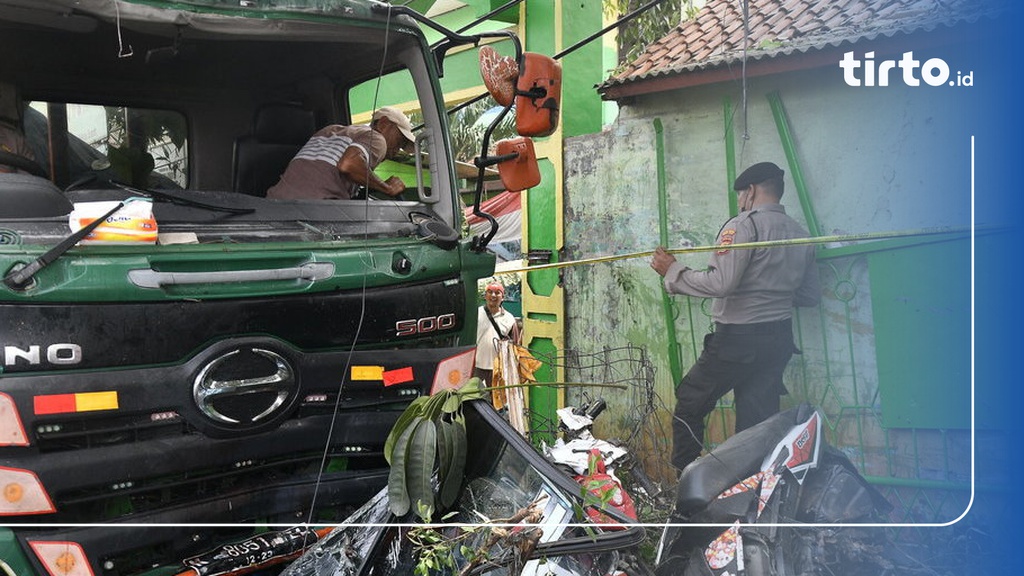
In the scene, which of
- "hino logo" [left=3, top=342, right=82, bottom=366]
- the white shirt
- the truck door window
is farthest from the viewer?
the white shirt

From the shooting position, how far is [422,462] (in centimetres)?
213

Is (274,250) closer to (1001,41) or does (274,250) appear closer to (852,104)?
(1001,41)

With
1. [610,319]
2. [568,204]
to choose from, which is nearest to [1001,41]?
[610,319]

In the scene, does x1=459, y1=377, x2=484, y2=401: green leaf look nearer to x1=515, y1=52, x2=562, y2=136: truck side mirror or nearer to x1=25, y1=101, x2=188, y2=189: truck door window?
x1=515, y1=52, x2=562, y2=136: truck side mirror

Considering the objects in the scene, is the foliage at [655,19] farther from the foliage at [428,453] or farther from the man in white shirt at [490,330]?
the foliage at [428,453]

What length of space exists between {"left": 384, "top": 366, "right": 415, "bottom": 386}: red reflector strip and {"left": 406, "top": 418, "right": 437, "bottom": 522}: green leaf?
1.68 ft

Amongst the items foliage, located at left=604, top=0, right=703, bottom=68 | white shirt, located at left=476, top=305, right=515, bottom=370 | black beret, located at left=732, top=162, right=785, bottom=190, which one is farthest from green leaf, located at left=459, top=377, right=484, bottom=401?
foliage, located at left=604, top=0, right=703, bottom=68

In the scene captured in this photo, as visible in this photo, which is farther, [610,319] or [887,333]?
[610,319]

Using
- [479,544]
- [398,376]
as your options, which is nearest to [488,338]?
[398,376]

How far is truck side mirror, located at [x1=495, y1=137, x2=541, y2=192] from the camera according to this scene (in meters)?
3.14

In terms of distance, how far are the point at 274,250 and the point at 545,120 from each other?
3.73 feet

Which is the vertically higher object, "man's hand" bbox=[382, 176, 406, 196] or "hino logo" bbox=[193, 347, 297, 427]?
"man's hand" bbox=[382, 176, 406, 196]

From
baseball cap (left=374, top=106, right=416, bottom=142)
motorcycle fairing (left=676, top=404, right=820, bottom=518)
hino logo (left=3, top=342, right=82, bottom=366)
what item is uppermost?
baseball cap (left=374, top=106, right=416, bottom=142)

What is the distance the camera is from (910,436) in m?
3.33
